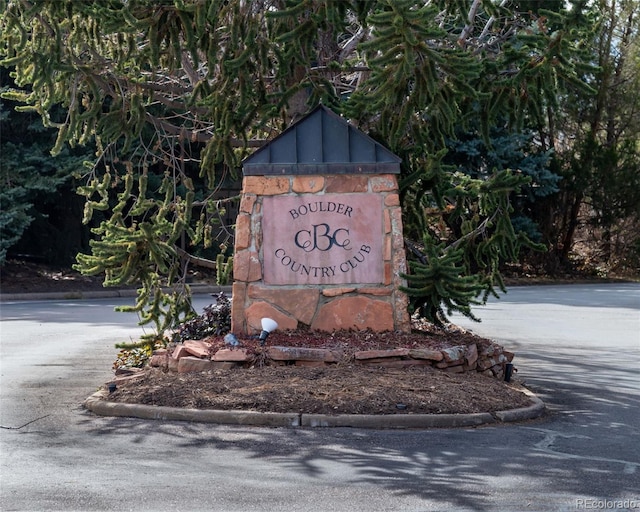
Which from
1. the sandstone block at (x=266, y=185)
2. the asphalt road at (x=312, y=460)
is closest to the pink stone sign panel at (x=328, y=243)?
the sandstone block at (x=266, y=185)

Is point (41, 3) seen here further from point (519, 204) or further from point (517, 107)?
point (519, 204)

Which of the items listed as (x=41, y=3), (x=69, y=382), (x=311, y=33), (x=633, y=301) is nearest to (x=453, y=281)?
(x=311, y=33)

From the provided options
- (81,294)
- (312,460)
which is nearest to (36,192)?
(81,294)

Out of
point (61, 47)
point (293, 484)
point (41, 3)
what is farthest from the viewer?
point (61, 47)

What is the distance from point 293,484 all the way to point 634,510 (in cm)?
198

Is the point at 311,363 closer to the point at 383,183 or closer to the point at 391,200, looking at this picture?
the point at 391,200

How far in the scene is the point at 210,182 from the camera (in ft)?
39.0

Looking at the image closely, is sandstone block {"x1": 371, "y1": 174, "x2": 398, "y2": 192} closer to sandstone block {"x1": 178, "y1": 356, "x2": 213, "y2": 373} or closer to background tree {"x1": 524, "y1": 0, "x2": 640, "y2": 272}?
sandstone block {"x1": 178, "y1": 356, "x2": 213, "y2": 373}

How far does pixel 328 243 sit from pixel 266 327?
3.64 ft

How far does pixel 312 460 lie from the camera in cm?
689

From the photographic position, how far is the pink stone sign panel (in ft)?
34.1

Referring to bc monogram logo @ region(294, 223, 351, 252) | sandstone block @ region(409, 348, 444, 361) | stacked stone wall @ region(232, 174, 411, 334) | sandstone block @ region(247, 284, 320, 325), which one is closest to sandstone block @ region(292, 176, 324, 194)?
stacked stone wall @ region(232, 174, 411, 334)

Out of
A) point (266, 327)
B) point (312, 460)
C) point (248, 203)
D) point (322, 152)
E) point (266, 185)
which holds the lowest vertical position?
point (312, 460)

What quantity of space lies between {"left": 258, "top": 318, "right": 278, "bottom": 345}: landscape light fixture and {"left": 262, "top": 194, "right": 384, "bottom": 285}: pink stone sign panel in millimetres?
511
